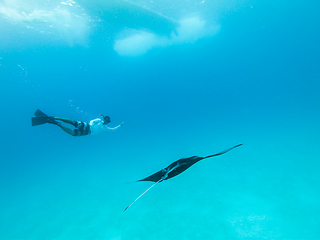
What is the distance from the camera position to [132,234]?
5336 millimetres

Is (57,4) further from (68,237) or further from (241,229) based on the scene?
(241,229)

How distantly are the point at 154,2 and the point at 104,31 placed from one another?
385 inches

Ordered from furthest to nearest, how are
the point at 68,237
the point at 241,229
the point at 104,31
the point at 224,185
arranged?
the point at 104,31 < the point at 224,185 < the point at 68,237 < the point at 241,229

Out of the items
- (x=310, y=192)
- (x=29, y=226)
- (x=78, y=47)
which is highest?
(x=78, y=47)

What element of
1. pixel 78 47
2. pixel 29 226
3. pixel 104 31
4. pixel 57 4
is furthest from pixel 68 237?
pixel 78 47

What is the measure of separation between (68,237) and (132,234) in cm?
276

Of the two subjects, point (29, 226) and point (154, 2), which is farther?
point (154, 2)

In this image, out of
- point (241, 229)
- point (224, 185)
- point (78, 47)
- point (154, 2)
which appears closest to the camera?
point (241, 229)

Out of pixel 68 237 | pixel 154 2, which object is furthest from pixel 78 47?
pixel 68 237

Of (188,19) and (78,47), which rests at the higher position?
(78,47)

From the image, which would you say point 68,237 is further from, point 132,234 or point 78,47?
point 78,47

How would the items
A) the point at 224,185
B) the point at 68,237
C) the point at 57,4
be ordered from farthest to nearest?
the point at 57,4
the point at 224,185
the point at 68,237

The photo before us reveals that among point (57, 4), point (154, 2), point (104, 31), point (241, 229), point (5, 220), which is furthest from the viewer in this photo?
point (104, 31)

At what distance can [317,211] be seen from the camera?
15.3 feet
